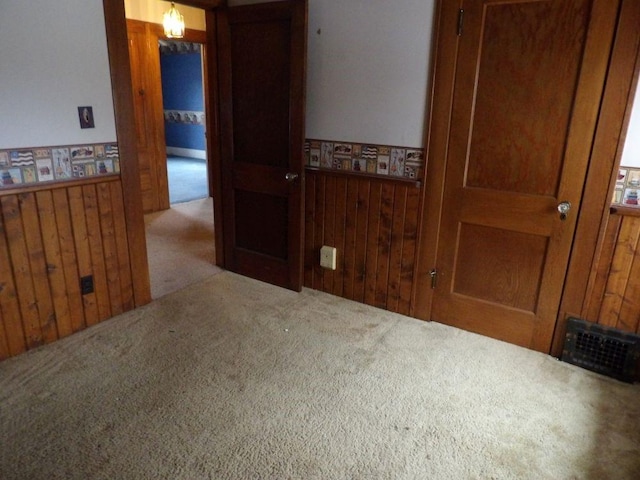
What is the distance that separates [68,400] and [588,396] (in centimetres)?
239

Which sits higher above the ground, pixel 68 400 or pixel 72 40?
pixel 72 40

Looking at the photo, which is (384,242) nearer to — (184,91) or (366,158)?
(366,158)

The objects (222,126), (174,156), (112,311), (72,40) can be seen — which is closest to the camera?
(72,40)

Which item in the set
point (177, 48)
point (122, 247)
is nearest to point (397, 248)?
point (122, 247)

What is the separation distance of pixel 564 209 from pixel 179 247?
10.1 ft

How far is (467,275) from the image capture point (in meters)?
2.65

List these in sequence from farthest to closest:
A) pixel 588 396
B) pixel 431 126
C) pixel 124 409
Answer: pixel 431 126
pixel 588 396
pixel 124 409

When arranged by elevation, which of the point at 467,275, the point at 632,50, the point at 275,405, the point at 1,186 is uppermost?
the point at 632,50

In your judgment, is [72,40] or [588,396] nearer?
[588,396]

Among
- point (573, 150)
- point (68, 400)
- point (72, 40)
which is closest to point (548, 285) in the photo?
point (573, 150)

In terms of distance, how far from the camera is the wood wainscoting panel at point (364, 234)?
2779 millimetres

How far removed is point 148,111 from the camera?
490 cm

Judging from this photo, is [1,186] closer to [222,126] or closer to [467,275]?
[222,126]

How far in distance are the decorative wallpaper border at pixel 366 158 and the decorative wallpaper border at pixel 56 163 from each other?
122 centimetres
